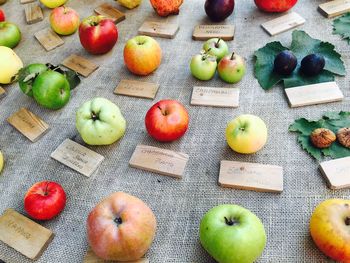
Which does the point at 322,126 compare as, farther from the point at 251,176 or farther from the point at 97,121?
the point at 97,121

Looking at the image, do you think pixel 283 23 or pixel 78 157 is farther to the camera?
pixel 283 23

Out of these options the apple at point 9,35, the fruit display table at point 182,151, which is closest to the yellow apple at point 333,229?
the fruit display table at point 182,151

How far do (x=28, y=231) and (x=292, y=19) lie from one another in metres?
1.17

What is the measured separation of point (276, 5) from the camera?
1349mm

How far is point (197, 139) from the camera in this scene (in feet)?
3.35

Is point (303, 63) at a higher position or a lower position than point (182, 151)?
higher

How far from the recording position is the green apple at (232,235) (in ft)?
2.24

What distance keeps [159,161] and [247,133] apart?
250 millimetres

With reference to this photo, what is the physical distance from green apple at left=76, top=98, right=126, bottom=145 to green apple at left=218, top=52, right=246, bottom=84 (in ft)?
1.26

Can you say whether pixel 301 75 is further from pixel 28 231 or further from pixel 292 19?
pixel 28 231

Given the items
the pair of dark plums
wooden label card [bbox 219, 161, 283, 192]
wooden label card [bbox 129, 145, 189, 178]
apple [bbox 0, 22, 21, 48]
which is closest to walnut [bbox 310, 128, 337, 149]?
wooden label card [bbox 219, 161, 283, 192]

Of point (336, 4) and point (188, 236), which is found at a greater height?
point (336, 4)

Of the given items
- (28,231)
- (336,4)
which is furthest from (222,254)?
(336,4)

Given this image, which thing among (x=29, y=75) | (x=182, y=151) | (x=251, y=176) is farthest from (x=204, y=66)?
(x=29, y=75)
